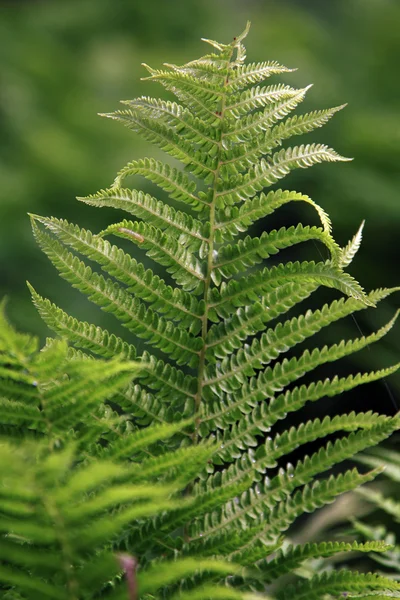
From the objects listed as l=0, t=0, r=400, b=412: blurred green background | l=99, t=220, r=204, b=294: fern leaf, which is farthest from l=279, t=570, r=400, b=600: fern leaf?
l=0, t=0, r=400, b=412: blurred green background

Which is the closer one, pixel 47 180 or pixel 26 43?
pixel 47 180

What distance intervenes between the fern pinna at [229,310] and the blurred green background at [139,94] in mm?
1362

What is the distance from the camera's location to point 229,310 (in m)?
0.64

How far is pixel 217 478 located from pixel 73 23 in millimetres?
4535

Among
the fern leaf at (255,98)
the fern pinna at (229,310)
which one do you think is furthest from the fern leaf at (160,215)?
the fern leaf at (255,98)

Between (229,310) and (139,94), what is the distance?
10.7 ft

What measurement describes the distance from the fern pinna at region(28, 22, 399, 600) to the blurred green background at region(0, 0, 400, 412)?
53.6 inches

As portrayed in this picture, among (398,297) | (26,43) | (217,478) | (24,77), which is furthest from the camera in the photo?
(26,43)

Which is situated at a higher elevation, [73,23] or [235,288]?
[73,23]

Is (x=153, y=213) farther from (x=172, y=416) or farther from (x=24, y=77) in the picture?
(x=24, y=77)

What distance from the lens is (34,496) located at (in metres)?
0.39

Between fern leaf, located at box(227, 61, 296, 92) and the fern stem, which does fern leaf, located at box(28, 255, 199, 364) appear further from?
fern leaf, located at box(227, 61, 296, 92)

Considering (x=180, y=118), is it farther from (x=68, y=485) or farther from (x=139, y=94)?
(x=139, y=94)

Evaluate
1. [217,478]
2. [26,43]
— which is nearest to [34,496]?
[217,478]
